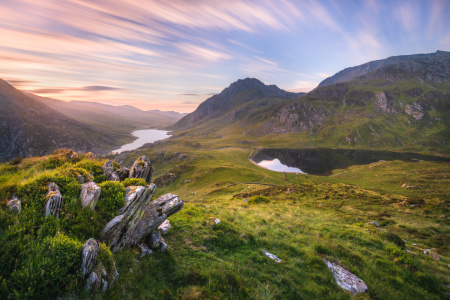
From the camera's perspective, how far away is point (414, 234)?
19.6 metres

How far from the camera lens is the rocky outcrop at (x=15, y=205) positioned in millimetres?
6941

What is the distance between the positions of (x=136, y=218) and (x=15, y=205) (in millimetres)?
4608

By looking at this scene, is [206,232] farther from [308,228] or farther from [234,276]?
[308,228]

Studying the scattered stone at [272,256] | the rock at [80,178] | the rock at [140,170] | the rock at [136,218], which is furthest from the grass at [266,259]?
the rock at [140,170]

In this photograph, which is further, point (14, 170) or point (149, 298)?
point (14, 170)

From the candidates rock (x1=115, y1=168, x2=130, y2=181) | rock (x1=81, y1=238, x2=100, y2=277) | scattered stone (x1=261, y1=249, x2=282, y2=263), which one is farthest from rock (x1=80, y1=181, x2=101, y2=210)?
scattered stone (x1=261, y1=249, x2=282, y2=263)

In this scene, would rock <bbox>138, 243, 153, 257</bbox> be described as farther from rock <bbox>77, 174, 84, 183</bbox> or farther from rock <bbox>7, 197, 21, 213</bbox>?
rock <bbox>7, 197, 21, 213</bbox>

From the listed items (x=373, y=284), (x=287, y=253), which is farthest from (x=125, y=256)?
(x=373, y=284)

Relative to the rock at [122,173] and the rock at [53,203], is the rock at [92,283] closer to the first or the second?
the rock at [53,203]

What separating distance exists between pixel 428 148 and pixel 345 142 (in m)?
67.3

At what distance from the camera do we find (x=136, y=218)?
943 centimetres

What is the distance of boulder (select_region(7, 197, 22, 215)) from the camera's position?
22.8ft

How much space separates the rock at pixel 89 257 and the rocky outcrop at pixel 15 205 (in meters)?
3.28

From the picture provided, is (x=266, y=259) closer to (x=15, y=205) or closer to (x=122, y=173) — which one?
(x=122, y=173)
